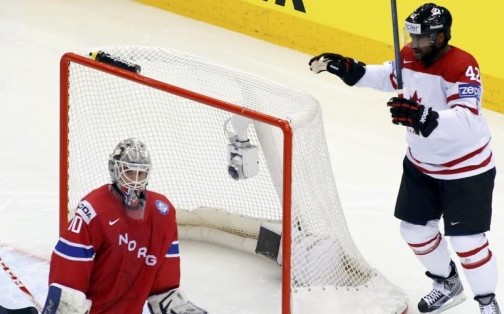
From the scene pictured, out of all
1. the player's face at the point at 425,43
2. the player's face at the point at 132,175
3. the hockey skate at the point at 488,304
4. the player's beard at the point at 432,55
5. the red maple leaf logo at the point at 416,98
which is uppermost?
the player's face at the point at 425,43

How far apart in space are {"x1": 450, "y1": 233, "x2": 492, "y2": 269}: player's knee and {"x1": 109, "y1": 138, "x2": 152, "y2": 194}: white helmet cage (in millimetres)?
1300

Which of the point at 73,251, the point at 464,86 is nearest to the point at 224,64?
the point at 464,86

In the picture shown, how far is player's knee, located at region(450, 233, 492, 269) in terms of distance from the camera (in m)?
4.62

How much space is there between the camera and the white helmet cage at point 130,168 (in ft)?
12.5

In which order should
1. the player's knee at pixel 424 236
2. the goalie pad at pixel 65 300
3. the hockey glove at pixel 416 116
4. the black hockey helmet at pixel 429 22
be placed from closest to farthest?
the goalie pad at pixel 65 300 → the hockey glove at pixel 416 116 → the black hockey helmet at pixel 429 22 → the player's knee at pixel 424 236

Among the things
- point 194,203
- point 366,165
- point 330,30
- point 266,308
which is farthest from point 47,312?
point 330,30

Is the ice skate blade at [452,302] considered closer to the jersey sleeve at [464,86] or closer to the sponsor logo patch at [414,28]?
the jersey sleeve at [464,86]

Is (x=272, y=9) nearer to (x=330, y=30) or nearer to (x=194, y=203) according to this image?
(x=330, y=30)

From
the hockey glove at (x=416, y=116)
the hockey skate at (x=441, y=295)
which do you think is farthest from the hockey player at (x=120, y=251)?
the hockey skate at (x=441, y=295)

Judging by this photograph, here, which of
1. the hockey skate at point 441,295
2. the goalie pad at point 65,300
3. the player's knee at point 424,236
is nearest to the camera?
the goalie pad at point 65,300

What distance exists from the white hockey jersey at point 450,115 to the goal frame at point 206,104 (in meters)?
0.48

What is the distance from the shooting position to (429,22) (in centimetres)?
447

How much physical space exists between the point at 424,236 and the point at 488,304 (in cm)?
32

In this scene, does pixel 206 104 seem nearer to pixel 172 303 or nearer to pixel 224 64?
pixel 172 303
